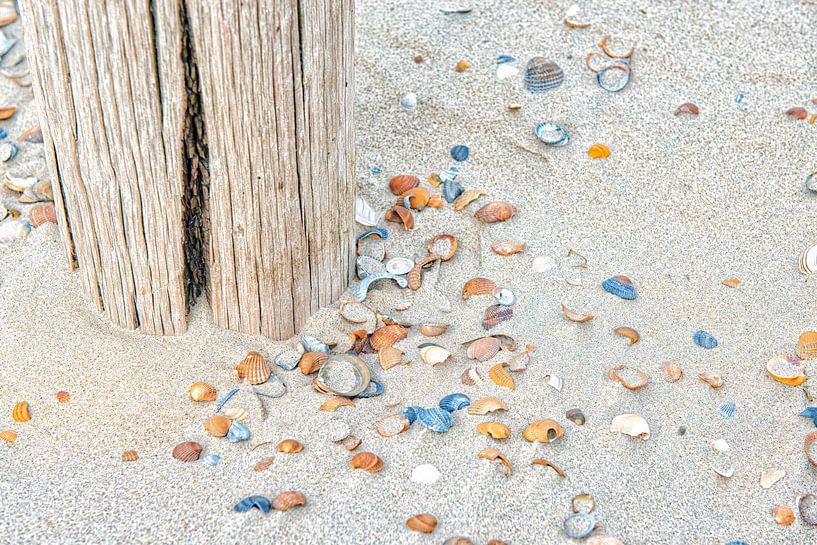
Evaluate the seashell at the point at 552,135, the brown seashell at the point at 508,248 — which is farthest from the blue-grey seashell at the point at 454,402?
the seashell at the point at 552,135

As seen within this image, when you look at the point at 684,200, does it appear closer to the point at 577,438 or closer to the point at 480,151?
the point at 480,151

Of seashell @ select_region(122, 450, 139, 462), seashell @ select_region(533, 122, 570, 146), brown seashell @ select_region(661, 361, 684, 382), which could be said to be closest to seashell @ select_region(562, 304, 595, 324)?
brown seashell @ select_region(661, 361, 684, 382)

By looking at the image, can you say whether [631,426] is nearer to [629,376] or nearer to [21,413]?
[629,376]

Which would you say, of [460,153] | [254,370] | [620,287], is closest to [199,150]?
[254,370]

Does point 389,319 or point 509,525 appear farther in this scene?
point 389,319

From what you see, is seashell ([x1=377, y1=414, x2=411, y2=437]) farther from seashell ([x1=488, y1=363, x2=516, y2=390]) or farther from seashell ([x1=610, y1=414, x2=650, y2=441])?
seashell ([x1=610, y1=414, x2=650, y2=441])

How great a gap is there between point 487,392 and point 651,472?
505 millimetres

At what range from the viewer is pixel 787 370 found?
8.05 ft

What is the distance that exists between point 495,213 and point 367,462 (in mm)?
1241

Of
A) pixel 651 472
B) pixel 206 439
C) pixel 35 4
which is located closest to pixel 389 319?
pixel 206 439

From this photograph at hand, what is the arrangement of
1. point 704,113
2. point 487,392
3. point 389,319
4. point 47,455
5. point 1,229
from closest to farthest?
point 47,455 → point 487,392 → point 389,319 → point 1,229 → point 704,113

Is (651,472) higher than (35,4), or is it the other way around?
(35,4)

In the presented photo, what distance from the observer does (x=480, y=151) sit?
3.30 metres

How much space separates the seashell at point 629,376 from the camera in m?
2.40
